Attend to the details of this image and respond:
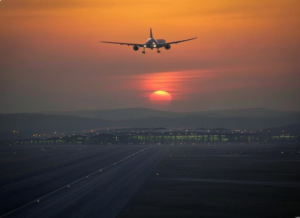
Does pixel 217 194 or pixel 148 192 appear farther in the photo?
pixel 148 192

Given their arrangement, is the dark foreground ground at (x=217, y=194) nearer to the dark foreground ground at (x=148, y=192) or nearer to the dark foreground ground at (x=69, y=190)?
the dark foreground ground at (x=148, y=192)

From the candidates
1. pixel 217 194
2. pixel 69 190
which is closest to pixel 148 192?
pixel 217 194

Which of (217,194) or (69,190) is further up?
(69,190)

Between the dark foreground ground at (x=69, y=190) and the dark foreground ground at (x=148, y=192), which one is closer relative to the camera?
the dark foreground ground at (x=69, y=190)

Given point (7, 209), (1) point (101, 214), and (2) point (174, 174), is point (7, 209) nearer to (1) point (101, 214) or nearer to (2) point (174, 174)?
(1) point (101, 214)

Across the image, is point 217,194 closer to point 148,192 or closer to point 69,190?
point 148,192

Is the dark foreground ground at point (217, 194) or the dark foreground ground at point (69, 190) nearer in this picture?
the dark foreground ground at point (69, 190)

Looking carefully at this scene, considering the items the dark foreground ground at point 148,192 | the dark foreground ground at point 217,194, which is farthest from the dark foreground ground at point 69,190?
the dark foreground ground at point 217,194

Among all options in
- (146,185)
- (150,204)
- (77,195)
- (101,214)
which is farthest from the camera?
(146,185)

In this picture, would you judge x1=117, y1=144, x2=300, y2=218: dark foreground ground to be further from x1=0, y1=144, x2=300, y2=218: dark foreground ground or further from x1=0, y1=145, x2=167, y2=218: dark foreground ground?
x1=0, y1=145, x2=167, y2=218: dark foreground ground

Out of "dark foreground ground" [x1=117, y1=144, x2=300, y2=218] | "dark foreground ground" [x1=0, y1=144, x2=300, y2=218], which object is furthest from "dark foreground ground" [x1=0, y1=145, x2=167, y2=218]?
"dark foreground ground" [x1=117, y1=144, x2=300, y2=218]

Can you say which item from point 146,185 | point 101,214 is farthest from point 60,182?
point 101,214
